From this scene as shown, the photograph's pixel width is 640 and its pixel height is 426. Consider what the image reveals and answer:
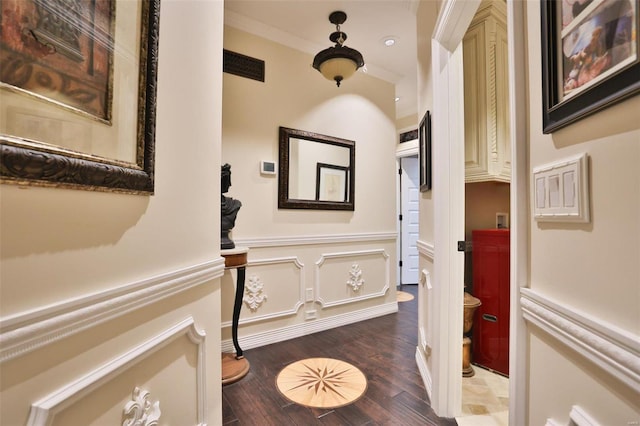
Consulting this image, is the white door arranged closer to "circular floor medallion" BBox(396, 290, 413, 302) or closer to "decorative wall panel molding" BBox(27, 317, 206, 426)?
"circular floor medallion" BBox(396, 290, 413, 302)

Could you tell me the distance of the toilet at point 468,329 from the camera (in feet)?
6.73

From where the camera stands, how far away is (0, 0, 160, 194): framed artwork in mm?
472

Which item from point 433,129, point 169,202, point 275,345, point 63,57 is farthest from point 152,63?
point 275,345

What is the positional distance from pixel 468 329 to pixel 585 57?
2061mm

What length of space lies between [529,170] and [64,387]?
1125mm

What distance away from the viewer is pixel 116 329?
0.69 metres

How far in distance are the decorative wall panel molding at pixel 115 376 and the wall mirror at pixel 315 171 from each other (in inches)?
69.1

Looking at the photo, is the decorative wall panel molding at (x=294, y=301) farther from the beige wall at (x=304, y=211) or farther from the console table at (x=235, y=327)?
the console table at (x=235, y=327)

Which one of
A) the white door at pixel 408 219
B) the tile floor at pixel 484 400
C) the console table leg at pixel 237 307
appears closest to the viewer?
the tile floor at pixel 484 400

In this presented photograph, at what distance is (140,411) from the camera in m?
0.77

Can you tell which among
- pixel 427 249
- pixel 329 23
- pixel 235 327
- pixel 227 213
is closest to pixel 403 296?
pixel 427 249

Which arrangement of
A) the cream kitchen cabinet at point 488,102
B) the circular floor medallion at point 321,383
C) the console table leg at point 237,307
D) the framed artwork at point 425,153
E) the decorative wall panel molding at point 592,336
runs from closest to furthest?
the decorative wall panel molding at point 592,336, the circular floor medallion at point 321,383, the framed artwork at point 425,153, the cream kitchen cabinet at point 488,102, the console table leg at point 237,307

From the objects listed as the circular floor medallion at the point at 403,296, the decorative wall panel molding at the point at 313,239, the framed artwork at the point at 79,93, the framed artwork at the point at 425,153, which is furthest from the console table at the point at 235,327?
the circular floor medallion at the point at 403,296

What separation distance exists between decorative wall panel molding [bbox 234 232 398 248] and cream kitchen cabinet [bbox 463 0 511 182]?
136cm
